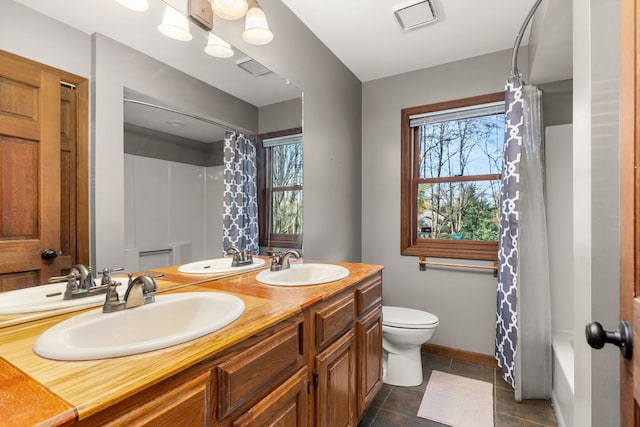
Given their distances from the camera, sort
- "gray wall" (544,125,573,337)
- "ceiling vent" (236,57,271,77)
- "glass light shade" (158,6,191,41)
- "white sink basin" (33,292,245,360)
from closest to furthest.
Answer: "white sink basin" (33,292,245,360) < "glass light shade" (158,6,191,41) < "ceiling vent" (236,57,271,77) < "gray wall" (544,125,573,337)

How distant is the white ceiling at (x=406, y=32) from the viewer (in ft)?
6.11

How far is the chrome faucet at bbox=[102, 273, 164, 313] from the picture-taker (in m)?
0.94

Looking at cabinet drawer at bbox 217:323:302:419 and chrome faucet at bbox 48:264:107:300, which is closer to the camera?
cabinet drawer at bbox 217:323:302:419

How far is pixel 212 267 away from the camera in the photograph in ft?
4.90

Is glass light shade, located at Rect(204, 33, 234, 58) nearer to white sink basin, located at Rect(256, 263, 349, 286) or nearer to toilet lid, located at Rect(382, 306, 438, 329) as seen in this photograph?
white sink basin, located at Rect(256, 263, 349, 286)

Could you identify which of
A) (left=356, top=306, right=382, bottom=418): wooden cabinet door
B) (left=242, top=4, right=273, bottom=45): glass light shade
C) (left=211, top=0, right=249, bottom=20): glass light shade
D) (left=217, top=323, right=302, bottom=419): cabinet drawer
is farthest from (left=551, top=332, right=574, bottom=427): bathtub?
(left=211, top=0, right=249, bottom=20): glass light shade

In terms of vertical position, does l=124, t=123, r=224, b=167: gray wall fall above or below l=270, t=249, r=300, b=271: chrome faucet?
above

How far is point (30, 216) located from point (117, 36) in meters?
0.68

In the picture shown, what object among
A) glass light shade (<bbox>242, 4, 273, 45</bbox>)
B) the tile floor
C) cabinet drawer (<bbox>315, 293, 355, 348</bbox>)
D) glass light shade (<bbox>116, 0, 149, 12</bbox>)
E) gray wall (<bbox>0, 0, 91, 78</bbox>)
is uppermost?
glass light shade (<bbox>242, 4, 273, 45</bbox>)

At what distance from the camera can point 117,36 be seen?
3.61 feet

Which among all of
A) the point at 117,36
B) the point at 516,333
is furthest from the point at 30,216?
the point at 516,333

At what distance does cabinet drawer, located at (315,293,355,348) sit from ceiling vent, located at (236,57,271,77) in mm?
1281

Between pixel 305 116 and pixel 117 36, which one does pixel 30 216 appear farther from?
pixel 305 116

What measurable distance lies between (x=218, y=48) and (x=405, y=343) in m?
2.05
